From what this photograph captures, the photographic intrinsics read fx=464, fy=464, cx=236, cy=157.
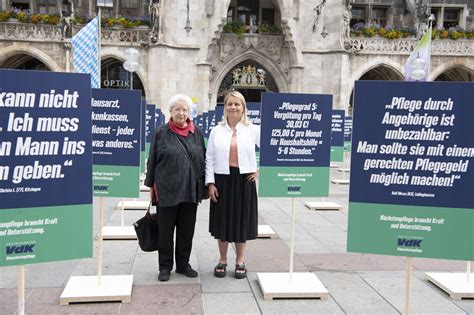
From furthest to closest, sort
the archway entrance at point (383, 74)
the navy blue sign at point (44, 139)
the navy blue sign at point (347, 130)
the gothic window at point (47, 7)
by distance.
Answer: the archway entrance at point (383, 74), the gothic window at point (47, 7), the navy blue sign at point (347, 130), the navy blue sign at point (44, 139)

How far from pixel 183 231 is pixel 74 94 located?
2.21 meters

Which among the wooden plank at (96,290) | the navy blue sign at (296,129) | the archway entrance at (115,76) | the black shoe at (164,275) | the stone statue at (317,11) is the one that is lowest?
the wooden plank at (96,290)

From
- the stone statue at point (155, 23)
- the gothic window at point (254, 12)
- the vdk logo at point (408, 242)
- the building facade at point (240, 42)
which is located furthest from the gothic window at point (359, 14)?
the vdk logo at point (408, 242)

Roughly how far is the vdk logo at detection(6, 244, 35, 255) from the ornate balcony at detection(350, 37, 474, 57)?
23194 mm

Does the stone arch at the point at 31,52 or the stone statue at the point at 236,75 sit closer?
the stone arch at the point at 31,52

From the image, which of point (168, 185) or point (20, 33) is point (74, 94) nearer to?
point (168, 185)

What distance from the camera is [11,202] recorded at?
309 cm

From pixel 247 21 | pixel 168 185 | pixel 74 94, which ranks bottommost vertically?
pixel 168 185

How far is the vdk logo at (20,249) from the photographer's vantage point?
10.2 feet

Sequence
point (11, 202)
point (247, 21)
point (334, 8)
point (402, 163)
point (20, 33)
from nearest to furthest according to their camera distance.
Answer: point (11, 202), point (402, 163), point (20, 33), point (334, 8), point (247, 21)

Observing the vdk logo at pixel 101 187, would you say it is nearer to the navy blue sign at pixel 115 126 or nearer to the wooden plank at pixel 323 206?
the navy blue sign at pixel 115 126

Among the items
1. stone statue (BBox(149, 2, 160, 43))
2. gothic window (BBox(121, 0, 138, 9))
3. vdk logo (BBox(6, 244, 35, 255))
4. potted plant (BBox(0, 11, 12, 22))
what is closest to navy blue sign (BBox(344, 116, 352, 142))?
stone statue (BBox(149, 2, 160, 43))

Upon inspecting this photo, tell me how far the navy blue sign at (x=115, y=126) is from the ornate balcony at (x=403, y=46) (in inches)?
828

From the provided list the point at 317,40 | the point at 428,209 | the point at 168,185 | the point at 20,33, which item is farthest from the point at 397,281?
the point at 20,33
